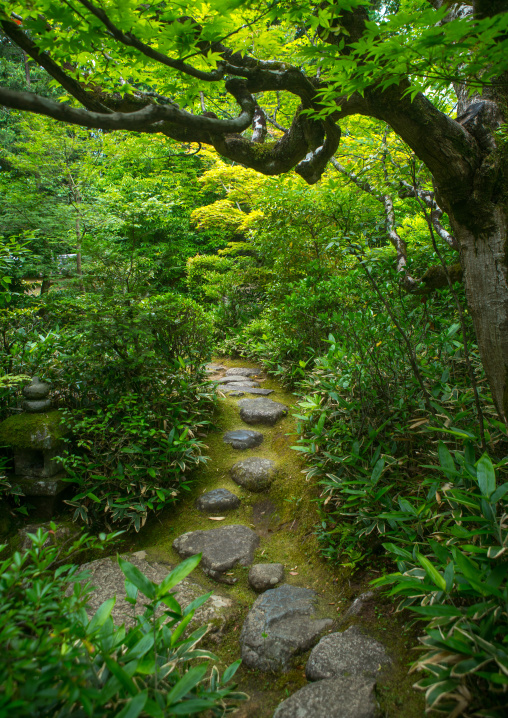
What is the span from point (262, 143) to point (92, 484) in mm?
3124

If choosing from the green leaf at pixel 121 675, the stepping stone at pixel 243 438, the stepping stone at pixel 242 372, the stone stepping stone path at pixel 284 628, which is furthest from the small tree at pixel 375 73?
the stepping stone at pixel 242 372

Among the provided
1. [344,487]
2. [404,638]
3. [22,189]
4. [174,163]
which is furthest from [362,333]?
[174,163]

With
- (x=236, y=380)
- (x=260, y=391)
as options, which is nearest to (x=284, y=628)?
(x=260, y=391)

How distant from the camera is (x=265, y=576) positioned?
7.96ft

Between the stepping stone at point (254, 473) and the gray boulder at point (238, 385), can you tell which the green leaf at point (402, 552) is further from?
the gray boulder at point (238, 385)

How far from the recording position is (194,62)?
2.65 meters

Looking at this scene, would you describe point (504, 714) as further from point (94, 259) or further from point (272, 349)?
point (272, 349)

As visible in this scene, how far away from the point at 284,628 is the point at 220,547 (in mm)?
809

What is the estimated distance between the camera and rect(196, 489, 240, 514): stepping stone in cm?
313

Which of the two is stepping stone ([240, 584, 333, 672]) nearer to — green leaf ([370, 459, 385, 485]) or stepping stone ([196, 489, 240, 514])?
green leaf ([370, 459, 385, 485])

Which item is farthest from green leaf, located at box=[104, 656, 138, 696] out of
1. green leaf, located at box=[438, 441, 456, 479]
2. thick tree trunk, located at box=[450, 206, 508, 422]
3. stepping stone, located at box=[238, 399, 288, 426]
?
stepping stone, located at box=[238, 399, 288, 426]

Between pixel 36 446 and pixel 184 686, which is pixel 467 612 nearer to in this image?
pixel 184 686

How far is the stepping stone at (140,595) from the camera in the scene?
2133mm

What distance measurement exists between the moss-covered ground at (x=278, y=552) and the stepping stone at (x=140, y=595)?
71 mm
